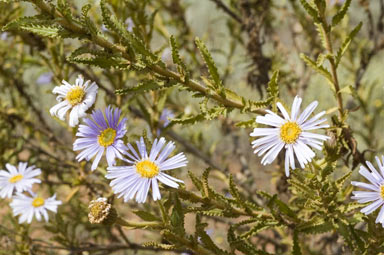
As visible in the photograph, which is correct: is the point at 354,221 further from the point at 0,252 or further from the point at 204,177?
the point at 0,252

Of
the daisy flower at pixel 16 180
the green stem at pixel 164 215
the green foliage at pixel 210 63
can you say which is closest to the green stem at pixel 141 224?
the green stem at pixel 164 215

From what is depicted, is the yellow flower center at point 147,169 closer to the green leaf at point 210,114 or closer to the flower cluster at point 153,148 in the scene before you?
the flower cluster at point 153,148

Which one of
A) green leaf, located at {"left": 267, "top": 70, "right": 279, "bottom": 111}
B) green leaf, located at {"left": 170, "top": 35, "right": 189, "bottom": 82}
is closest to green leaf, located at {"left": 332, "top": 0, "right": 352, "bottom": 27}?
green leaf, located at {"left": 267, "top": 70, "right": 279, "bottom": 111}

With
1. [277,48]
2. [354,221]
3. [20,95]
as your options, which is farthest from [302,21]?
[20,95]

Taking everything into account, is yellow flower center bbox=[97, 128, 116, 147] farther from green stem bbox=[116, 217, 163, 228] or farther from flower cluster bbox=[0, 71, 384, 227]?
green stem bbox=[116, 217, 163, 228]

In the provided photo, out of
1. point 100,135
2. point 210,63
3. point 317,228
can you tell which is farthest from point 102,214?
point 317,228

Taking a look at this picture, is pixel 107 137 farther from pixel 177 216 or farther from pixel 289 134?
pixel 289 134
